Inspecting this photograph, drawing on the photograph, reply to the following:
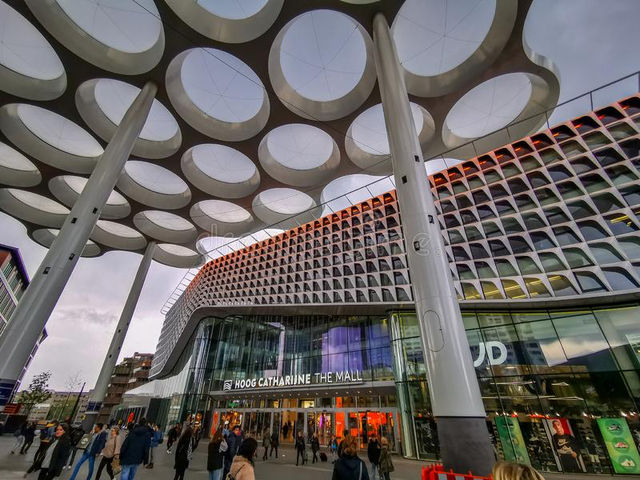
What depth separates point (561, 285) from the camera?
15.2m

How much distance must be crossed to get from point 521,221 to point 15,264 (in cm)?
5540

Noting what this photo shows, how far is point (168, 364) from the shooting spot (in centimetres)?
4191

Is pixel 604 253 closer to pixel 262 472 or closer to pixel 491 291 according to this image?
pixel 491 291

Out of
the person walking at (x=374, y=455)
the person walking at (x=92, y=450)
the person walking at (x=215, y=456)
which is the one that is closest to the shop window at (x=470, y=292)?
the person walking at (x=374, y=455)

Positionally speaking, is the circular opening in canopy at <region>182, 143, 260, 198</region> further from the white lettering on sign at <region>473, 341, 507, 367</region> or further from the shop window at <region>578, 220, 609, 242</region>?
the shop window at <region>578, 220, 609, 242</region>

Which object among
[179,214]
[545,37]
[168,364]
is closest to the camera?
[545,37]

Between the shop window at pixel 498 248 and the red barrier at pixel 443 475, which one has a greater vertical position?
the shop window at pixel 498 248

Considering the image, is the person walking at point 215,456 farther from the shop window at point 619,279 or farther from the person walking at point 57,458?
the shop window at point 619,279

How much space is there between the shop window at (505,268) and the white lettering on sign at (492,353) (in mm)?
3893

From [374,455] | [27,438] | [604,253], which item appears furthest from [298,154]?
[27,438]

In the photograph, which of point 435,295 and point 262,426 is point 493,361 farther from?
point 262,426

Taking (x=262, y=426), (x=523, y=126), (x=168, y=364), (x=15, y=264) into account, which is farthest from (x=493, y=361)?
(x=15, y=264)

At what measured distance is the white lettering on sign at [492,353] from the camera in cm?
1625

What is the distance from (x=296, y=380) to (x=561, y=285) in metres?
19.7
